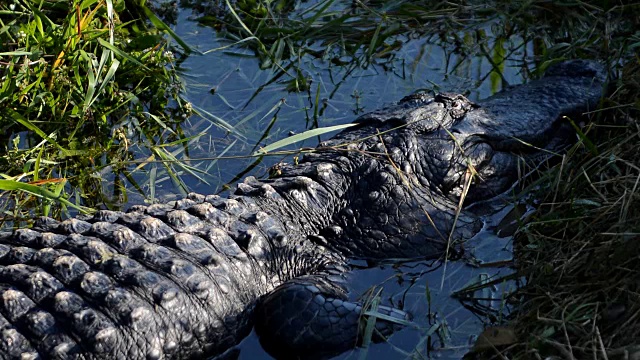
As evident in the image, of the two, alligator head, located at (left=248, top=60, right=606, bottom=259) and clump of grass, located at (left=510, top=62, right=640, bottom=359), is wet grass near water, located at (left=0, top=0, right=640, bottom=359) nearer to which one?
clump of grass, located at (left=510, top=62, right=640, bottom=359)

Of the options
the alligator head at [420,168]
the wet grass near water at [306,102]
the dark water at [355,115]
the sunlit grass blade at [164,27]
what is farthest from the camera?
the sunlit grass blade at [164,27]

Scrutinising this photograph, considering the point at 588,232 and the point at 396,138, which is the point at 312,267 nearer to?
the point at 396,138

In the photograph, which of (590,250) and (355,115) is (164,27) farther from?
(590,250)

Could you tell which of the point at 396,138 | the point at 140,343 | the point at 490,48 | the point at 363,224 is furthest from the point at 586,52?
the point at 140,343

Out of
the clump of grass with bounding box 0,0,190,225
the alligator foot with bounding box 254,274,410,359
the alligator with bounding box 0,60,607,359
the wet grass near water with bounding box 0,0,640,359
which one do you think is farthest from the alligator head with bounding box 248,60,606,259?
the clump of grass with bounding box 0,0,190,225

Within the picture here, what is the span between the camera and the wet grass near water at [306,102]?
11.7 feet

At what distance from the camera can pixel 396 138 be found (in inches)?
170

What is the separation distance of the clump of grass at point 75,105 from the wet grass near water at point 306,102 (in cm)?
1

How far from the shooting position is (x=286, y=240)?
3.89 metres

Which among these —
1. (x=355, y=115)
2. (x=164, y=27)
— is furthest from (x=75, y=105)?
(x=355, y=115)

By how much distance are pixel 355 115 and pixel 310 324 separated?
1721mm

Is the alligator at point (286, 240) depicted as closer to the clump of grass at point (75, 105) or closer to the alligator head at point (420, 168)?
the alligator head at point (420, 168)

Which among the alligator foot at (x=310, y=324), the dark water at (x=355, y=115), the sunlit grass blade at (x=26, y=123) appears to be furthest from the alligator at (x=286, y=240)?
the sunlit grass blade at (x=26, y=123)

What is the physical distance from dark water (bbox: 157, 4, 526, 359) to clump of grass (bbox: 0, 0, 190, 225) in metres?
0.27
